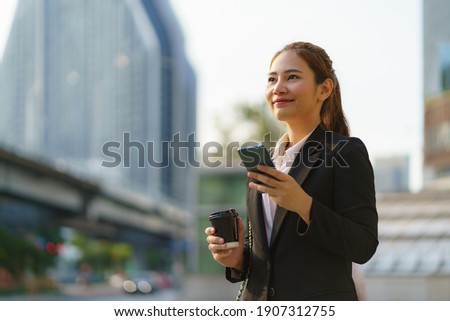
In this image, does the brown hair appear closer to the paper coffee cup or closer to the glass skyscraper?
the paper coffee cup

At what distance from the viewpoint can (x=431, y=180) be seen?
47469mm

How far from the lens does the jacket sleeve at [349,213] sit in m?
1.49

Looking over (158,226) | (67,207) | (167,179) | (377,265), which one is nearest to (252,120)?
(67,207)

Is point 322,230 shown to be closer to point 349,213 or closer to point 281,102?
point 349,213

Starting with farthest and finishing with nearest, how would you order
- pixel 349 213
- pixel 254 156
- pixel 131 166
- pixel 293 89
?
1. pixel 131 166
2. pixel 293 89
3. pixel 349 213
4. pixel 254 156

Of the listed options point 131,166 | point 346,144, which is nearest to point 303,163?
point 346,144

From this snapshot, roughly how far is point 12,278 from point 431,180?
91.9 feet

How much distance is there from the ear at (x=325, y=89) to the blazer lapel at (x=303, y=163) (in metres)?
0.11

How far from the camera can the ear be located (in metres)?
1.71

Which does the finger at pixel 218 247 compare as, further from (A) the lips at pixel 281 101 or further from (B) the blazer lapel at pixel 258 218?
(A) the lips at pixel 281 101

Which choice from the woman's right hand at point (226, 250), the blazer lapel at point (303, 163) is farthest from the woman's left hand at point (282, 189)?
the woman's right hand at point (226, 250)

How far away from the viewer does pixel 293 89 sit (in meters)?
1.67

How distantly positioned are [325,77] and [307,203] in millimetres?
383

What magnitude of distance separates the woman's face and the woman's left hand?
292mm
